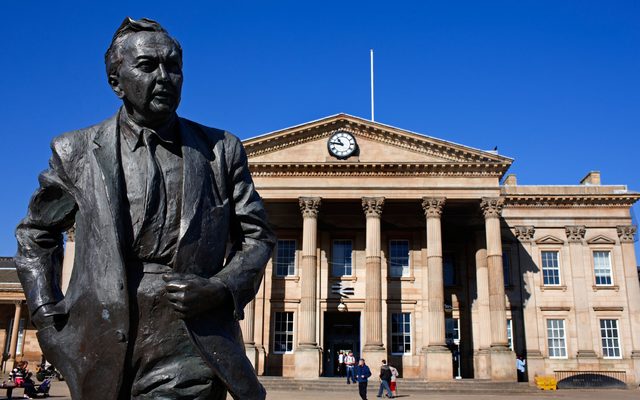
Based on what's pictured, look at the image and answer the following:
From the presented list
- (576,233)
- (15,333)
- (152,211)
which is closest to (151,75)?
(152,211)

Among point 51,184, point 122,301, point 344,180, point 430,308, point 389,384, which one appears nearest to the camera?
point 122,301

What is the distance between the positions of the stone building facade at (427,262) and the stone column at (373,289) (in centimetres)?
8

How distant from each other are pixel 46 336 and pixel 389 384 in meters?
25.7

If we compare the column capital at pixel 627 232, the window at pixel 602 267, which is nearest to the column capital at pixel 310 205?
the window at pixel 602 267

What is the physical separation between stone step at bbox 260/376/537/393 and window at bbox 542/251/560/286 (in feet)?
35.0

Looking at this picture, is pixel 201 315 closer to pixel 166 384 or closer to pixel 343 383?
pixel 166 384

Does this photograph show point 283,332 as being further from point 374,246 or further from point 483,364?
point 483,364

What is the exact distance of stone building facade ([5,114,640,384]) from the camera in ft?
117

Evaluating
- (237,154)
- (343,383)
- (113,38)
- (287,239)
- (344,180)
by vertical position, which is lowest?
(343,383)

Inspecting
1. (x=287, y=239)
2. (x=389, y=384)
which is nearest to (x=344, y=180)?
(x=287, y=239)

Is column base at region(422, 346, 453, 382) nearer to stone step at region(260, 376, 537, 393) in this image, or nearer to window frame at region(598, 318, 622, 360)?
stone step at region(260, 376, 537, 393)

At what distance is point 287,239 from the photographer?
41.0m

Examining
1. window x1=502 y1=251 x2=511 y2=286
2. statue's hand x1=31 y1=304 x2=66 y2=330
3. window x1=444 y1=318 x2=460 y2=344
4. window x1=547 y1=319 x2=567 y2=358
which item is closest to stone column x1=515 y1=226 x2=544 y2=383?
window x1=502 y1=251 x2=511 y2=286

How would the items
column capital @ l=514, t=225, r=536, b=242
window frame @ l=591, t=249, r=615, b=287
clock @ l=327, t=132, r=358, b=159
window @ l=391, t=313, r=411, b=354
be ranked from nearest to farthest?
clock @ l=327, t=132, r=358, b=159
window @ l=391, t=313, r=411, b=354
window frame @ l=591, t=249, r=615, b=287
column capital @ l=514, t=225, r=536, b=242
